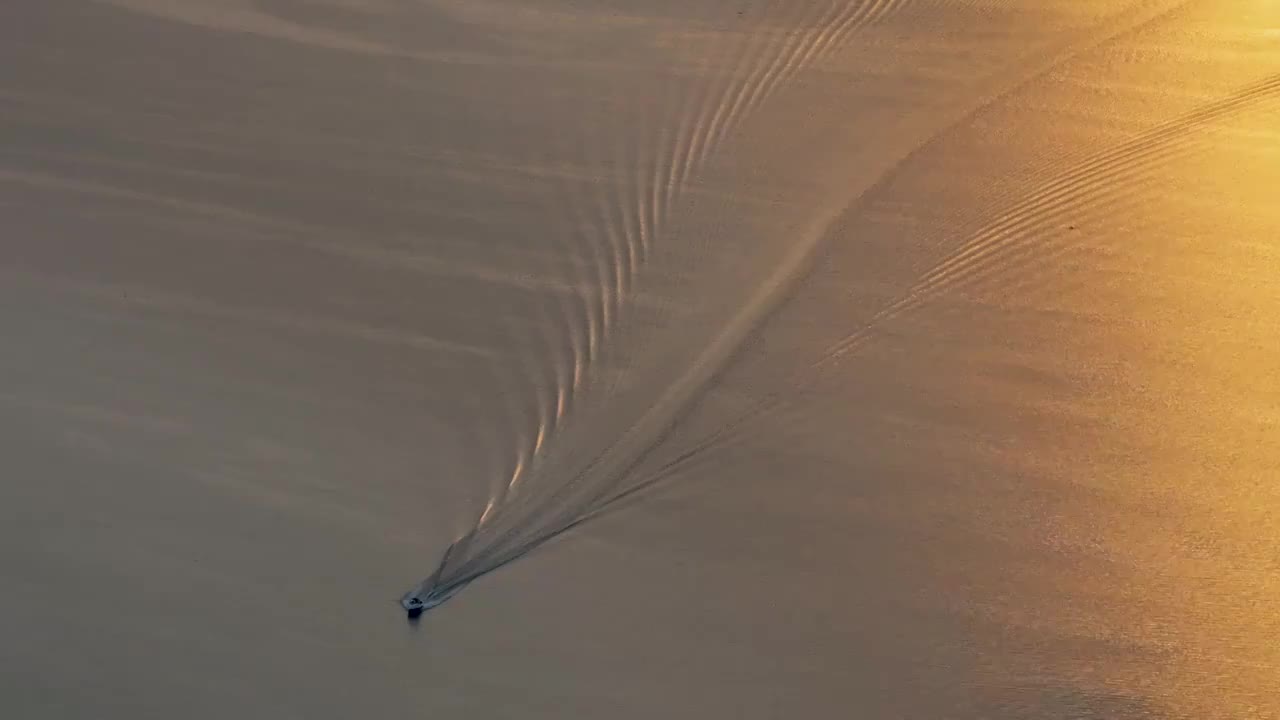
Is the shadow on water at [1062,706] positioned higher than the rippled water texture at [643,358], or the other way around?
the rippled water texture at [643,358]

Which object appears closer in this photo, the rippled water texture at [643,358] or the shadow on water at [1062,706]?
the shadow on water at [1062,706]

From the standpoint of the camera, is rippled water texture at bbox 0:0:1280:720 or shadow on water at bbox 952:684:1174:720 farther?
rippled water texture at bbox 0:0:1280:720

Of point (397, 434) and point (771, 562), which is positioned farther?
point (397, 434)

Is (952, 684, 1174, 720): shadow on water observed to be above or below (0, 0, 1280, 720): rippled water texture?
below

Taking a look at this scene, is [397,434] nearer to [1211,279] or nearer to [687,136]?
[687,136]

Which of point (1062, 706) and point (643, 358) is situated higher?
point (643, 358)

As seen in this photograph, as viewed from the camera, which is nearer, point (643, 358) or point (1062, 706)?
point (1062, 706)

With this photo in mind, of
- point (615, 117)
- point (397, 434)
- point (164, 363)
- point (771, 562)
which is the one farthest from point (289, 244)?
point (771, 562)

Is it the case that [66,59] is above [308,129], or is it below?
above
